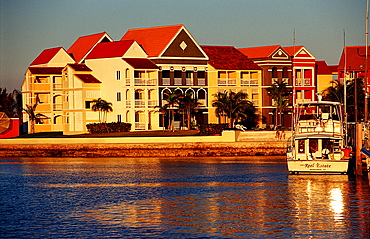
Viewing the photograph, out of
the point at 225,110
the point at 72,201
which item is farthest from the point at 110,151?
the point at 72,201

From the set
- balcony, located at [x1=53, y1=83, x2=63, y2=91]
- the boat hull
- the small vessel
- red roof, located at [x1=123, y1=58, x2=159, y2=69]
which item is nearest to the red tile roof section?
balcony, located at [x1=53, y1=83, x2=63, y2=91]

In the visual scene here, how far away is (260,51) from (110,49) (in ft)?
63.7

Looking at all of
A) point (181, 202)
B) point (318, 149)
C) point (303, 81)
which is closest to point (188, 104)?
point (303, 81)

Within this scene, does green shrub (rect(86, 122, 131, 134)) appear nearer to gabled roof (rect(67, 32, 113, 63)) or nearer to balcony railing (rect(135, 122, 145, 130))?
balcony railing (rect(135, 122, 145, 130))

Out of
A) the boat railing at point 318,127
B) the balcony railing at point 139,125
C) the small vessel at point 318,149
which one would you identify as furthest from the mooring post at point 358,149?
the balcony railing at point 139,125

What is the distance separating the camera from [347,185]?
46.2 m

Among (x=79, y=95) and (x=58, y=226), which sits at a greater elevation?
(x=79, y=95)

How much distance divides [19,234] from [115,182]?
19.0 metres

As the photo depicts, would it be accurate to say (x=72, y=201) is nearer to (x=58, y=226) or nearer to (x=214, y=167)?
(x=58, y=226)

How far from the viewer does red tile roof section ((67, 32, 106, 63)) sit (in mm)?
96625

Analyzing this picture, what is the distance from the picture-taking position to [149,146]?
71.3 meters

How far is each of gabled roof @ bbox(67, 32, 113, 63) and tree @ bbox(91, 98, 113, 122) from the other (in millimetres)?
9308

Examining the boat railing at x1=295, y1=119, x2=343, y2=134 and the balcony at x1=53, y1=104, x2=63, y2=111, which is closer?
the boat railing at x1=295, y1=119, x2=343, y2=134

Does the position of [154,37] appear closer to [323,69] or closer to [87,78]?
[87,78]
